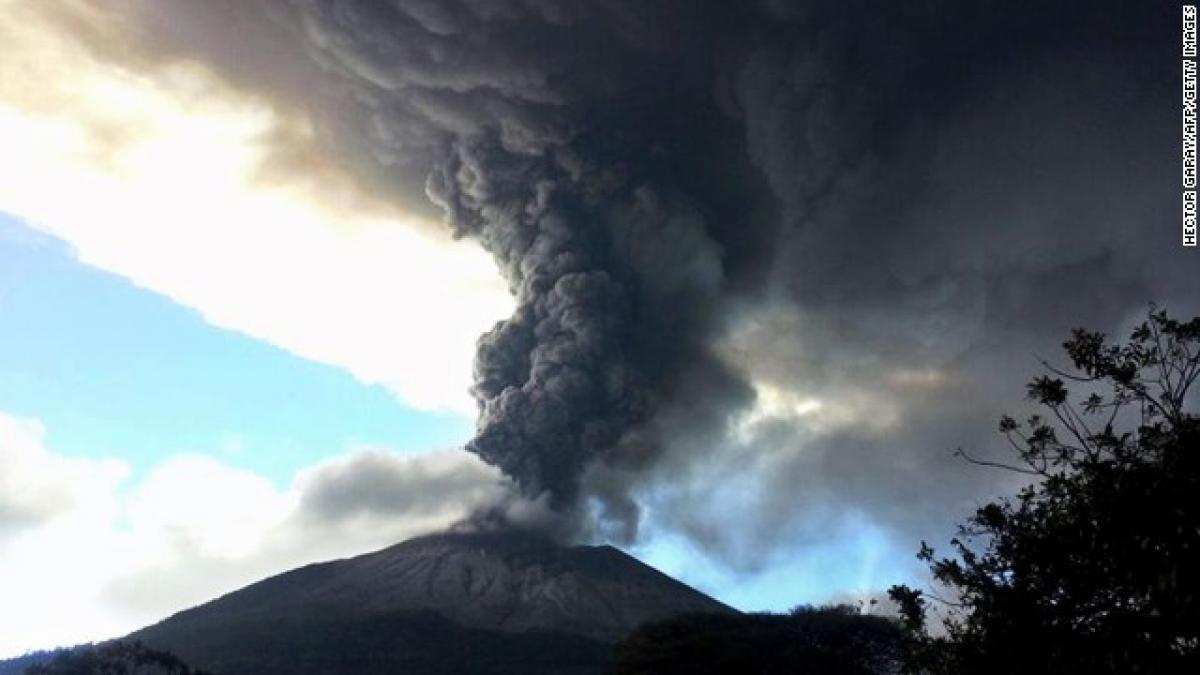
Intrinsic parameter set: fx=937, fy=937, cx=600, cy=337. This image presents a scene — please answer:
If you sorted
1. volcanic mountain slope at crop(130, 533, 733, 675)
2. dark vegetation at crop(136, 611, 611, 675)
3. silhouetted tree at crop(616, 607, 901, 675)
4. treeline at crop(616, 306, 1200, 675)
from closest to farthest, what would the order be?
treeline at crop(616, 306, 1200, 675) → silhouetted tree at crop(616, 607, 901, 675) → dark vegetation at crop(136, 611, 611, 675) → volcanic mountain slope at crop(130, 533, 733, 675)

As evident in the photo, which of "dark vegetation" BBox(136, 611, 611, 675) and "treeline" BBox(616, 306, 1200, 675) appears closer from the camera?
"treeline" BBox(616, 306, 1200, 675)

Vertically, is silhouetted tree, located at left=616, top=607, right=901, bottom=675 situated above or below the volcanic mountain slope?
below

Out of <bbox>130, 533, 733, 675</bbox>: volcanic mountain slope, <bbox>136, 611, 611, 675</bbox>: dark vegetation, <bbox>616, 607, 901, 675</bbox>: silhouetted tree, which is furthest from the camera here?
<bbox>130, 533, 733, 675</bbox>: volcanic mountain slope

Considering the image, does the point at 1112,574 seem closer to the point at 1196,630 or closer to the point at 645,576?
the point at 1196,630

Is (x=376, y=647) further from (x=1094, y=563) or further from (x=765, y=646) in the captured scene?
(x=1094, y=563)

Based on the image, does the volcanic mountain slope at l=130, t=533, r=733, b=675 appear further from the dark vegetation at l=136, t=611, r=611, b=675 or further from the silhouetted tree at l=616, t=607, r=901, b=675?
the silhouetted tree at l=616, t=607, r=901, b=675

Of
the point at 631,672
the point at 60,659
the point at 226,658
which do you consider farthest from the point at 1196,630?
the point at 226,658

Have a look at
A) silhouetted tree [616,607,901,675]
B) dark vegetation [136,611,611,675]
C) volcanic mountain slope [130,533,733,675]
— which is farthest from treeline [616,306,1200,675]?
dark vegetation [136,611,611,675]
